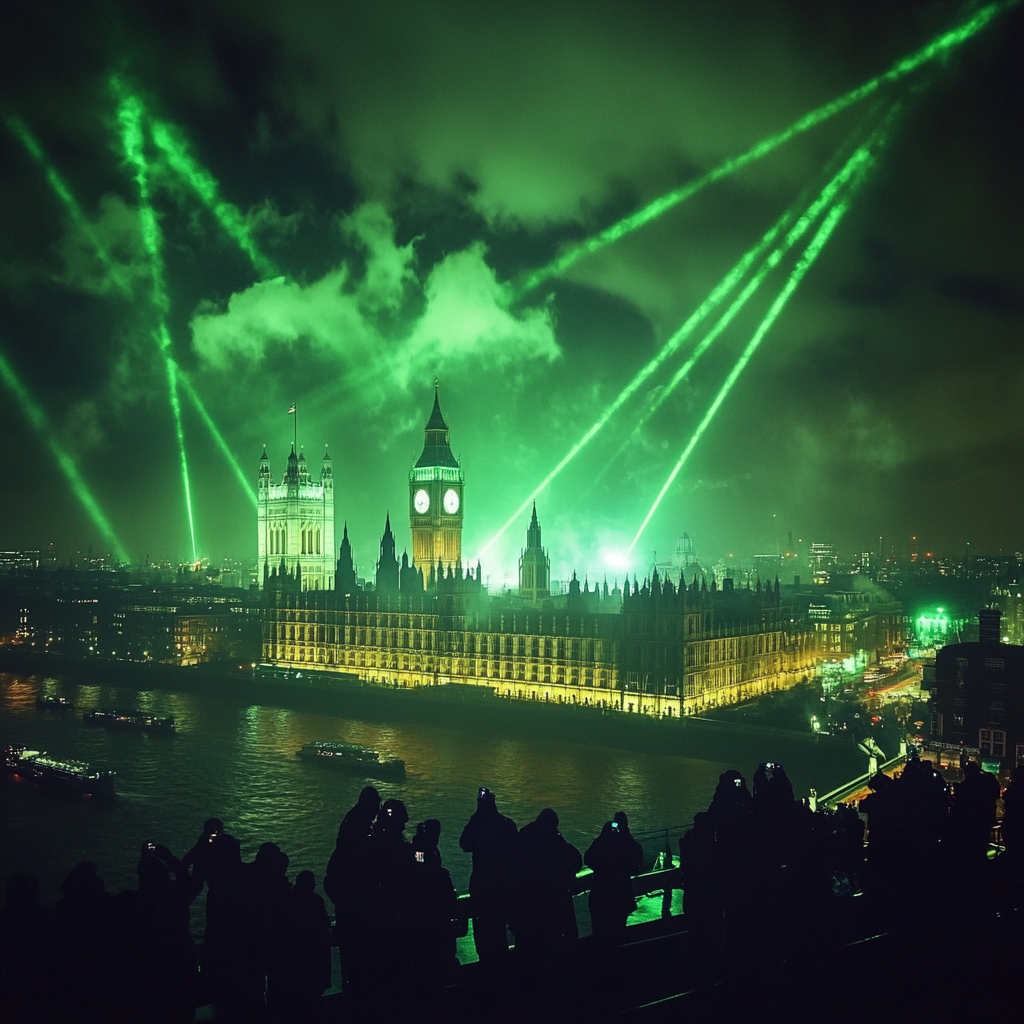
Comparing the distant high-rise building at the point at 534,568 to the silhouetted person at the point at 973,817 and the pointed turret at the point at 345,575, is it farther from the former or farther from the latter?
the silhouetted person at the point at 973,817

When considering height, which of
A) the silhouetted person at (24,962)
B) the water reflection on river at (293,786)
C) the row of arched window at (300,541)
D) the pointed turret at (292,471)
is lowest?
the water reflection on river at (293,786)

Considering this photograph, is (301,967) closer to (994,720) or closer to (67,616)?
(994,720)

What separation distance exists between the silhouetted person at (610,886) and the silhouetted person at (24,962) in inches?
210

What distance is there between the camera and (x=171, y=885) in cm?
877

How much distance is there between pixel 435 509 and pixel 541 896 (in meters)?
88.4

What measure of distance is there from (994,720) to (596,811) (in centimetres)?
1605

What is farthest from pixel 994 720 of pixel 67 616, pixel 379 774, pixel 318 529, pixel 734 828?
pixel 67 616

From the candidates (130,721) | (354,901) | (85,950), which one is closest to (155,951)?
(85,950)

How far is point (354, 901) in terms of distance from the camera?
945cm

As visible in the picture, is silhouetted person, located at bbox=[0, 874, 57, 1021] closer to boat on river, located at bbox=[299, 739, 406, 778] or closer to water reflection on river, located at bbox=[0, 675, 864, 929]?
water reflection on river, located at bbox=[0, 675, 864, 929]

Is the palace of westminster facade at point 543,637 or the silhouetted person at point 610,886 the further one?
the palace of westminster facade at point 543,637

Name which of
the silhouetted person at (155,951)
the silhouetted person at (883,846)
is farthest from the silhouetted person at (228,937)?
the silhouetted person at (883,846)

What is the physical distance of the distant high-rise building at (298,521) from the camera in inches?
4515

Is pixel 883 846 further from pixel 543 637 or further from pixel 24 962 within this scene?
pixel 543 637
